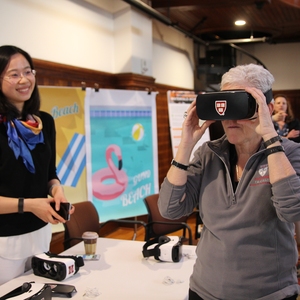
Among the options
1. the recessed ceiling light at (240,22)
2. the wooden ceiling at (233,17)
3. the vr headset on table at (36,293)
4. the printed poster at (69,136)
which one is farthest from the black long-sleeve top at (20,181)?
the recessed ceiling light at (240,22)

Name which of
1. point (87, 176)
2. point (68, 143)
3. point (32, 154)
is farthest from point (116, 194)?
point (32, 154)

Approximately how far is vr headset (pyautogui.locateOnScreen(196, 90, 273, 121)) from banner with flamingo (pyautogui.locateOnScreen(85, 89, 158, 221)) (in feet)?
9.60

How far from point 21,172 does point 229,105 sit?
1.15m

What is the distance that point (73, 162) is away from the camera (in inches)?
156

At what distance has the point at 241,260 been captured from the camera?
1.26m

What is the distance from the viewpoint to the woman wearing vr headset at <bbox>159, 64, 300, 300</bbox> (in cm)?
122

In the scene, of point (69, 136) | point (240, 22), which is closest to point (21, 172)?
point (69, 136)

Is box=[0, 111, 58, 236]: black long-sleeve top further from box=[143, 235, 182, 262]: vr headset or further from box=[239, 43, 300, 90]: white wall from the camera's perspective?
box=[239, 43, 300, 90]: white wall

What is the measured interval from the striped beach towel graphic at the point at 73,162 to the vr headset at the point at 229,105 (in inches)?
106

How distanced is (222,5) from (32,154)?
433 cm

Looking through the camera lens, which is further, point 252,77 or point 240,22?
point 240,22

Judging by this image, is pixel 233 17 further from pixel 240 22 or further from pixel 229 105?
pixel 229 105

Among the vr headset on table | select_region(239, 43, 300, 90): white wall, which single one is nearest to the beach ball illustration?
the vr headset on table

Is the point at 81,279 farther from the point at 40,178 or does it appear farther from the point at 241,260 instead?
the point at 241,260
